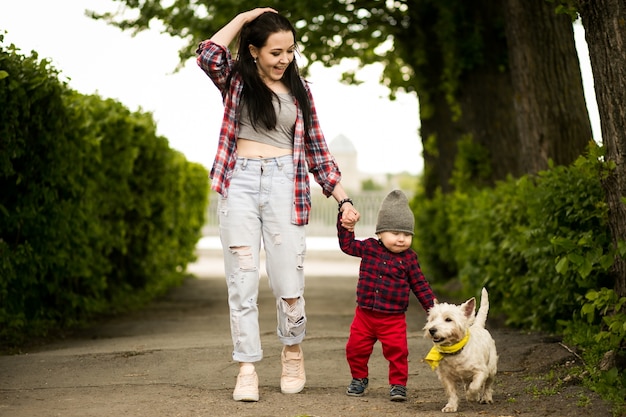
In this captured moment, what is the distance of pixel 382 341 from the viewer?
19.0ft

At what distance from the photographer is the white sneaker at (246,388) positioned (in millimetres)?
5711

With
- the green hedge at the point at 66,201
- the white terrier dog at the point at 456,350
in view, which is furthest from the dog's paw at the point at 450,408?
the green hedge at the point at 66,201

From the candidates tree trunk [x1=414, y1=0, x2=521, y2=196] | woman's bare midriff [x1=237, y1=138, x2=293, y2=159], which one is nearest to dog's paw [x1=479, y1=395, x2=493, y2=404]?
woman's bare midriff [x1=237, y1=138, x2=293, y2=159]

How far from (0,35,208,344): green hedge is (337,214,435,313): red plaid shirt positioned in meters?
3.21

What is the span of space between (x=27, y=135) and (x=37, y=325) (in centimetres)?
184

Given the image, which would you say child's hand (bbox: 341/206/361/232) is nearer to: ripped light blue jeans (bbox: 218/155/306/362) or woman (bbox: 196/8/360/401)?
woman (bbox: 196/8/360/401)

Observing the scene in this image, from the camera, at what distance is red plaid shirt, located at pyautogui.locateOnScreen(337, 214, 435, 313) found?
18.9ft

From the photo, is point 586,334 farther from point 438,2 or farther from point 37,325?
point 438,2

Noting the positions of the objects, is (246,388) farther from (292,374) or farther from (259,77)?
(259,77)

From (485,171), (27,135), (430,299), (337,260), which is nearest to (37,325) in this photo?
(27,135)

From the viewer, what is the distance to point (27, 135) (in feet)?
29.1

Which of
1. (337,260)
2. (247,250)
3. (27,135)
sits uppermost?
(27,135)

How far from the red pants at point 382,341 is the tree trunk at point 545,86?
16.6 feet

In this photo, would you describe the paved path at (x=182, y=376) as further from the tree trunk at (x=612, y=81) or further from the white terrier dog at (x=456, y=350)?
the tree trunk at (x=612, y=81)
